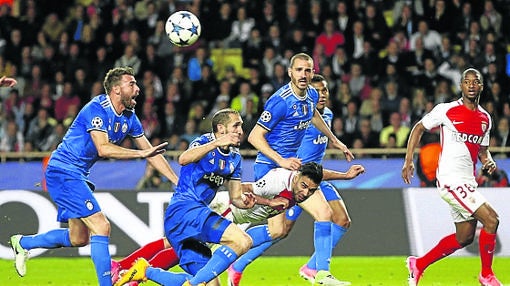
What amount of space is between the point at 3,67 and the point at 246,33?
4.20m

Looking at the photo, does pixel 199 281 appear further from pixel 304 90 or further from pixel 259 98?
pixel 259 98

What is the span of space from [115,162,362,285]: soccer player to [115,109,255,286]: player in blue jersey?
0.04ft

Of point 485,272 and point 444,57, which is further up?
point 444,57

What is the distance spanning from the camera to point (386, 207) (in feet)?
48.5

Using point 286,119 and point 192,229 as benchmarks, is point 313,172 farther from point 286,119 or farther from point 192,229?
point 286,119

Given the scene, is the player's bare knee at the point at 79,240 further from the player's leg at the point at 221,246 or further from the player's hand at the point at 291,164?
the player's hand at the point at 291,164

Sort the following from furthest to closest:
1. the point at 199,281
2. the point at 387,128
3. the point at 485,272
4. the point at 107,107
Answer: the point at 387,128
the point at 485,272
the point at 107,107
the point at 199,281

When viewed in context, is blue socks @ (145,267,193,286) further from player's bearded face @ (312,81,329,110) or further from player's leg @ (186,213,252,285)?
player's bearded face @ (312,81,329,110)

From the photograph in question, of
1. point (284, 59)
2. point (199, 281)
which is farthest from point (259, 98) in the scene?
point (199, 281)

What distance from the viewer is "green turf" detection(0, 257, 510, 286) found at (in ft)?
39.6

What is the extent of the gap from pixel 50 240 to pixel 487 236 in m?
4.04

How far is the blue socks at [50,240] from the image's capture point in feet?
34.6

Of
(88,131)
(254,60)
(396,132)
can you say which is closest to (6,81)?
(88,131)

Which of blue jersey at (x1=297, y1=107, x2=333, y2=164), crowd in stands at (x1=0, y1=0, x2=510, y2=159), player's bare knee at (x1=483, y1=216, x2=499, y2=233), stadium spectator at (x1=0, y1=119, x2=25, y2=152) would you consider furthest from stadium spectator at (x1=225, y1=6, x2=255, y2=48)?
player's bare knee at (x1=483, y1=216, x2=499, y2=233)
